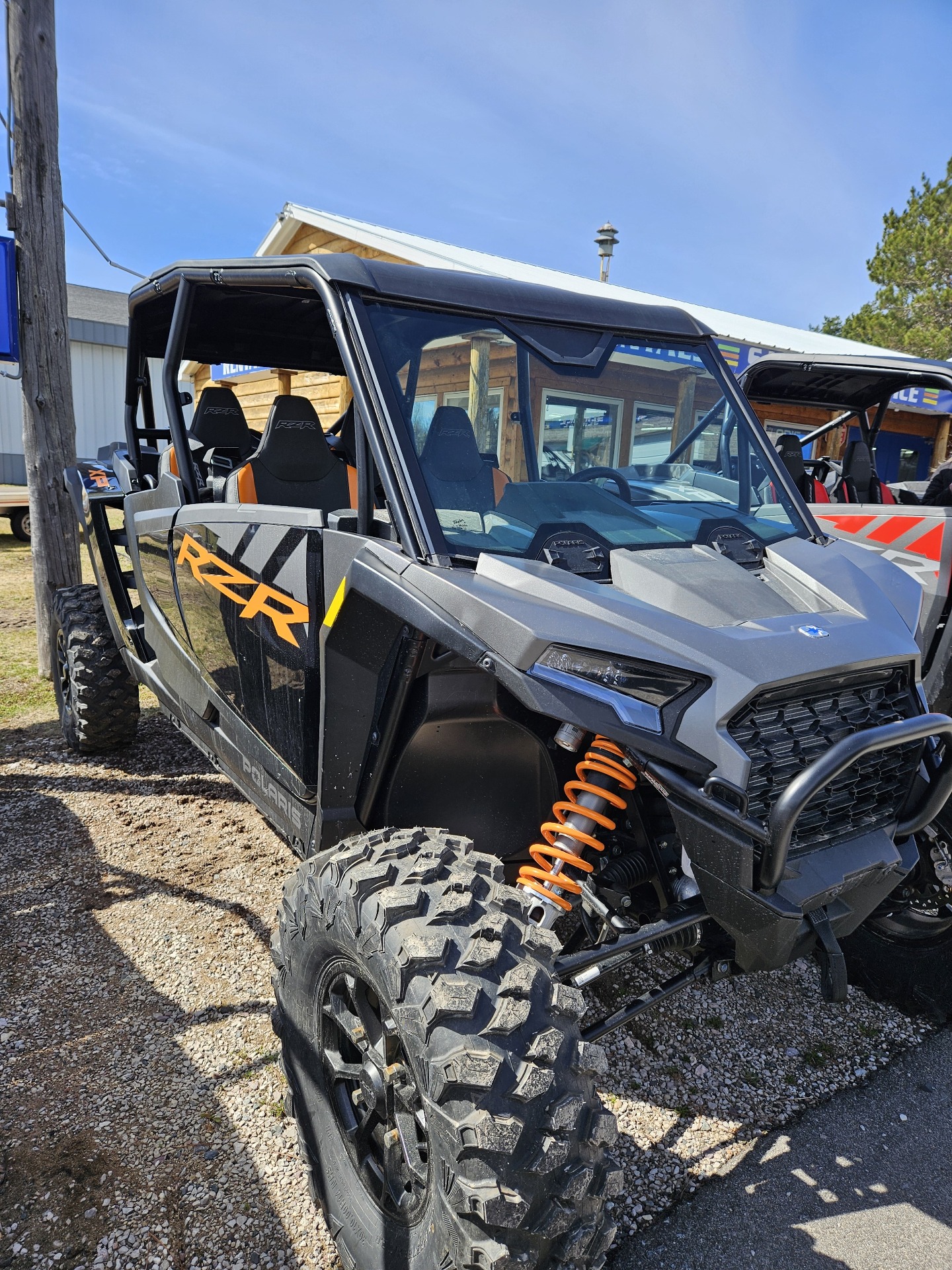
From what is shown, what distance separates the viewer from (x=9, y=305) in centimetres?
612

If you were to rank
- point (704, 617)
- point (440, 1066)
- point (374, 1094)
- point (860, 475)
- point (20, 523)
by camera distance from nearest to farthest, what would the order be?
point (440, 1066) → point (374, 1094) → point (704, 617) → point (860, 475) → point (20, 523)

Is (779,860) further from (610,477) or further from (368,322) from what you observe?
(368,322)

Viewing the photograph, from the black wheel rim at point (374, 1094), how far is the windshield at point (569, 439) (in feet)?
3.47

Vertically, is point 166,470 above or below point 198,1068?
above

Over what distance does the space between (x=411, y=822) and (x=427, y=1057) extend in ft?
3.21

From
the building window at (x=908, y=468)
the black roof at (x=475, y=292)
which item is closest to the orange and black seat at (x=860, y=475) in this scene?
the black roof at (x=475, y=292)

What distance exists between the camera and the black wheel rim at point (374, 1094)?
5.96 feet

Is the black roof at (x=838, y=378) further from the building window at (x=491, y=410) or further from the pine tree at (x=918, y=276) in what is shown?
the pine tree at (x=918, y=276)

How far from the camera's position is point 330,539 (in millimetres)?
2396

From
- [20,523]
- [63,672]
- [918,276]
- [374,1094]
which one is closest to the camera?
[374,1094]

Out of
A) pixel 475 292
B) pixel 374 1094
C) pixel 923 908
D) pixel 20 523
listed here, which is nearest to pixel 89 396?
pixel 20 523

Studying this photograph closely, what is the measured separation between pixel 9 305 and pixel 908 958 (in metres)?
6.43

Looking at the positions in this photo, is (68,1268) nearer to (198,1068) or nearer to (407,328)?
(198,1068)

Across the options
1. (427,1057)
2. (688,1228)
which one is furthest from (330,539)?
(688,1228)
